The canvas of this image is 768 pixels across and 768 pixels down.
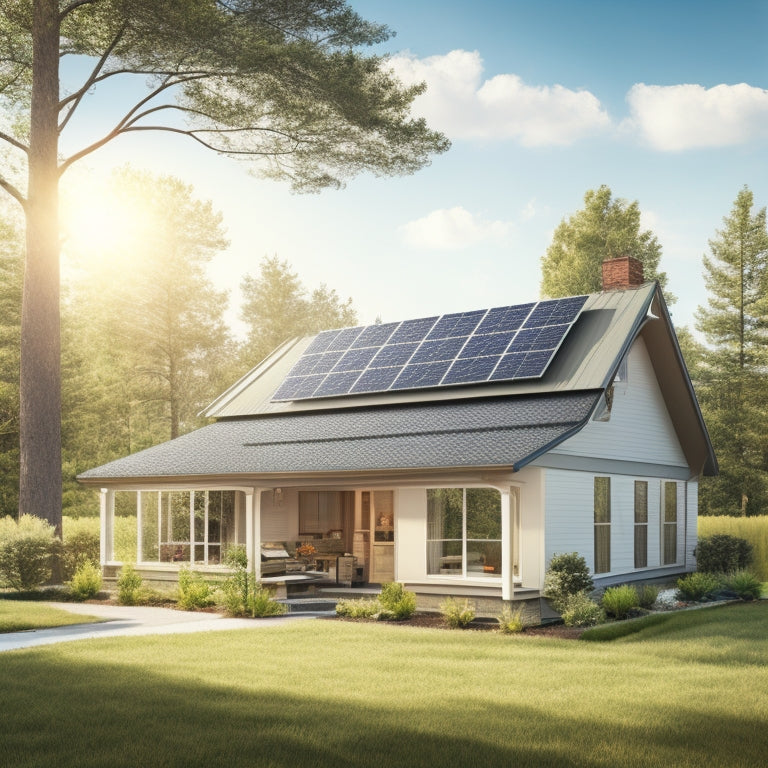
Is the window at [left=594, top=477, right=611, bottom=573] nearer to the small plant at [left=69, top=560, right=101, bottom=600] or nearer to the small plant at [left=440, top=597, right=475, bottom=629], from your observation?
the small plant at [left=440, top=597, right=475, bottom=629]

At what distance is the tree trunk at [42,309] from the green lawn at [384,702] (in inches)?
394

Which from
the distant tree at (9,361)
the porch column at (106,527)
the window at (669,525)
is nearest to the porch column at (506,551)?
the window at (669,525)

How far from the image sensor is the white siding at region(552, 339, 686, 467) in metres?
18.5

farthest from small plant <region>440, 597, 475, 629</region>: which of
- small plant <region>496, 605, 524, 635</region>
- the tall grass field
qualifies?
the tall grass field

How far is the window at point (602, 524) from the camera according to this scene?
18484 millimetres

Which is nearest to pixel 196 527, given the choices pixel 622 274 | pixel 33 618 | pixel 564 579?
pixel 33 618

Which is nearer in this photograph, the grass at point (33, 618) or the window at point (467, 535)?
the grass at point (33, 618)

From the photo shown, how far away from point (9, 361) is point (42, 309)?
47.7ft

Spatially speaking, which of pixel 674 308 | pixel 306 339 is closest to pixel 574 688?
pixel 306 339

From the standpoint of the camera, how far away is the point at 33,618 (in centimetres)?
1603

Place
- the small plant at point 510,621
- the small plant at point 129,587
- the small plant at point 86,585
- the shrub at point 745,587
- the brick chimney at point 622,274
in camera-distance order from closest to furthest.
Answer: the small plant at point 510,621 < the small plant at point 129,587 < the shrub at point 745,587 < the small plant at point 86,585 < the brick chimney at point 622,274

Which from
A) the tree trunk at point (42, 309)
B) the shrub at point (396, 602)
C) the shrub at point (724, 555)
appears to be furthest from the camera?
the tree trunk at point (42, 309)

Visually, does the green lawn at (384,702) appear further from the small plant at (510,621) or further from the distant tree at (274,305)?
the distant tree at (274,305)

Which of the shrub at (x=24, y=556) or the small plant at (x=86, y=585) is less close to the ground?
the shrub at (x=24, y=556)
